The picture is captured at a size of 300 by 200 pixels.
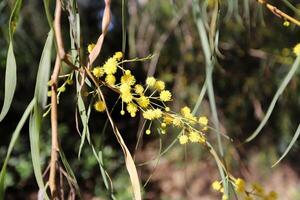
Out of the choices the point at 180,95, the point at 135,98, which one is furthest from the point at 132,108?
the point at 180,95

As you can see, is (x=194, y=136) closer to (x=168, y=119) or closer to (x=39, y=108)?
(x=168, y=119)

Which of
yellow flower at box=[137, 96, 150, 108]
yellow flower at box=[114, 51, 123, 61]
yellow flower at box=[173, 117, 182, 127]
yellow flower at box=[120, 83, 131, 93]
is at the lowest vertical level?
yellow flower at box=[173, 117, 182, 127]

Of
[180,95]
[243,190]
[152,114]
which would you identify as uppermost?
[152,114]

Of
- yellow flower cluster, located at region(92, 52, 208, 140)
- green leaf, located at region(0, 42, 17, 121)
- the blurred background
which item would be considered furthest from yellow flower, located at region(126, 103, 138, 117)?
the blurred background

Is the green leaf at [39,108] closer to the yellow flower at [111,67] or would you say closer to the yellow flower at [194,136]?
the yellow flower at [111,67]

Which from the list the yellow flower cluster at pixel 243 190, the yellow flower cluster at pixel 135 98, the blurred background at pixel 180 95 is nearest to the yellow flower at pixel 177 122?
the yellow flower cluster at pixel 135 98

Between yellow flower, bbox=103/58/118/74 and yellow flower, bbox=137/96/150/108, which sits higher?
yellow flower, bbox=103/58/118/74

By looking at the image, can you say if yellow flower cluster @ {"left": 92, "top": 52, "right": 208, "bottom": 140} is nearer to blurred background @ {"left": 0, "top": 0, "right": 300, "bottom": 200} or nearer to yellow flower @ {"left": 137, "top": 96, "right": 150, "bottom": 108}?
yellow flower @ {"left": 137, "top": 96, "right": 150, "bottom": 108}

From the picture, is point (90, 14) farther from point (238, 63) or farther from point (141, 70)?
point (238, 63)
